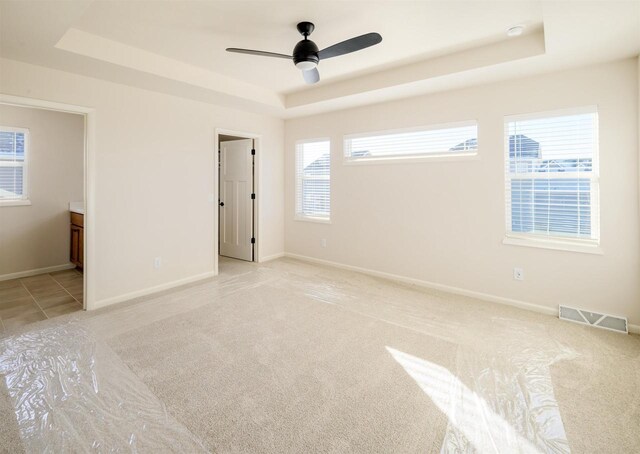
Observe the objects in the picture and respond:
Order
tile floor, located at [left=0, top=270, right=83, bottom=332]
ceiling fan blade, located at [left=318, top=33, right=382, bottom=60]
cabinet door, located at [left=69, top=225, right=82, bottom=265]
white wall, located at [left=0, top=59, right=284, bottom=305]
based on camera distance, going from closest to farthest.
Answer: ceiling fan blade, located at [left=318, top=33, right=382, bottom=60] < tile floor, located at [left=0, top=270, right=83, bottom=332] < white wall, located at [left=0, top=59, right=284, bottom=305] < cabinet door, located at [left=69, top=225, right=82, bottom=265]

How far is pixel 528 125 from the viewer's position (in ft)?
10.9

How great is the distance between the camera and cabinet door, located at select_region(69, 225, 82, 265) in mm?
4633

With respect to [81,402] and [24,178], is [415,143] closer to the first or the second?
[81,402]

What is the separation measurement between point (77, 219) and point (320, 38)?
Result: 423cm

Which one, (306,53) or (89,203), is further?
(89,203)

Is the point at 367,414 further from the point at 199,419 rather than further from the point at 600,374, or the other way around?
the point at 600,374

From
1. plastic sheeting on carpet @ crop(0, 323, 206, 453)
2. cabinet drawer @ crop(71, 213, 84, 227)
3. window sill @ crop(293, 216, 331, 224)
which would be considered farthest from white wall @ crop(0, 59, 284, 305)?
window sill @ crop(293, 216, 331, 224)

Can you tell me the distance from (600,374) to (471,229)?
1820 mm

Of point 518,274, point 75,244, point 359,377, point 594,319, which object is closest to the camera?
point 359,377

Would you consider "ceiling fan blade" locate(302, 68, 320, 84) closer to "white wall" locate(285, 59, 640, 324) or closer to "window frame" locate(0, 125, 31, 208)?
"white wall" locate(285, 59, 640, 324)

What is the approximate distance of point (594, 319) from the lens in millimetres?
2992

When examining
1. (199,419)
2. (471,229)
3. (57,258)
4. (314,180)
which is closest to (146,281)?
(57,258)

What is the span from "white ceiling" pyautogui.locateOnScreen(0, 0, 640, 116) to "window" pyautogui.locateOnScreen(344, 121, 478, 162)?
0.53 m

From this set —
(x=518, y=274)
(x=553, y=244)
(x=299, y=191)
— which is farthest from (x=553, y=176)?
(x=299, y=191)
